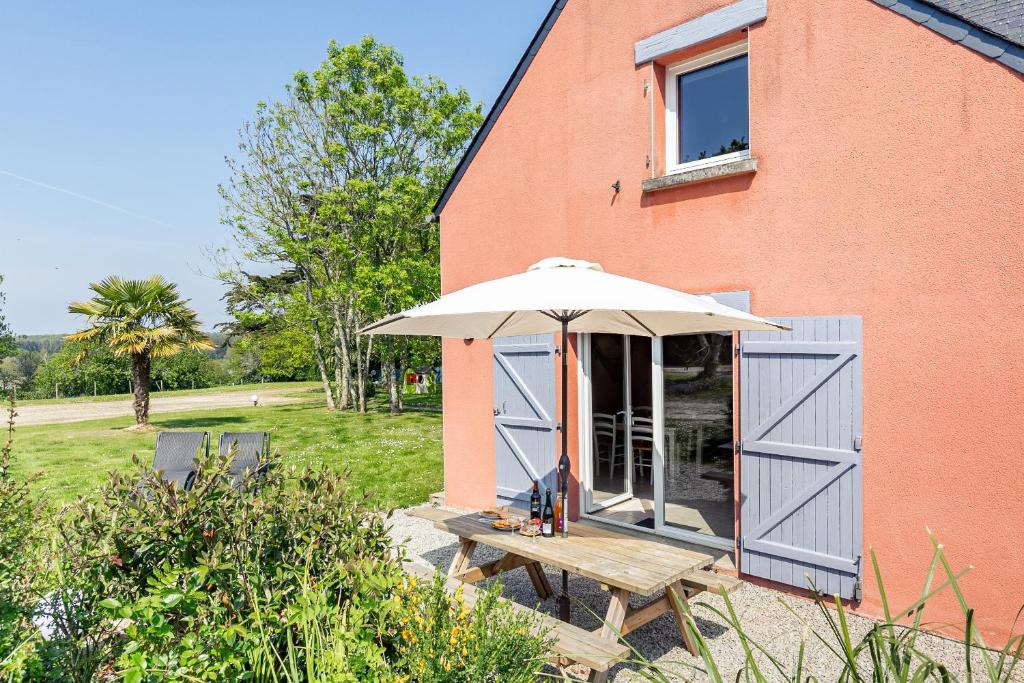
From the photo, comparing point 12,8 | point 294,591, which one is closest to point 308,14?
point 12,8

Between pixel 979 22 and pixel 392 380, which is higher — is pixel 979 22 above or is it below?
above

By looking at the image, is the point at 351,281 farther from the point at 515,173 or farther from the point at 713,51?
the point at 713,51

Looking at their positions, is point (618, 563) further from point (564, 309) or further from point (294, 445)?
point (294, 445)

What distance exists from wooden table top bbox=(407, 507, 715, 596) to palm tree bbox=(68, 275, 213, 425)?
1506 centimetres

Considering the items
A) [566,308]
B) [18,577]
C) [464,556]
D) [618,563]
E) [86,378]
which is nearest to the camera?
[18,577]

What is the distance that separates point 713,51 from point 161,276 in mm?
16827

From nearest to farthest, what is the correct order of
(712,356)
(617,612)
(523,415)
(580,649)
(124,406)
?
(580,649) < (617,612) < (712,356) < (523,415) < (124,406)

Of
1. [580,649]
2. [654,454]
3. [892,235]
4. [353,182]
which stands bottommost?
[580,649]

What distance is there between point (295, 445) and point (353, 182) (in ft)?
27.8

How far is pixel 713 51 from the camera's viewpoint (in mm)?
6016

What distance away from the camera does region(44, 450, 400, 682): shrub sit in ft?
7.70

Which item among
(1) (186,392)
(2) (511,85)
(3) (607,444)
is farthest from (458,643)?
(1) (186,392)

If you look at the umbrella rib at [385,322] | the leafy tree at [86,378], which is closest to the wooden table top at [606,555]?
the umbrella rib at [385,322]

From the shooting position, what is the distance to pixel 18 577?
300 centimetres
